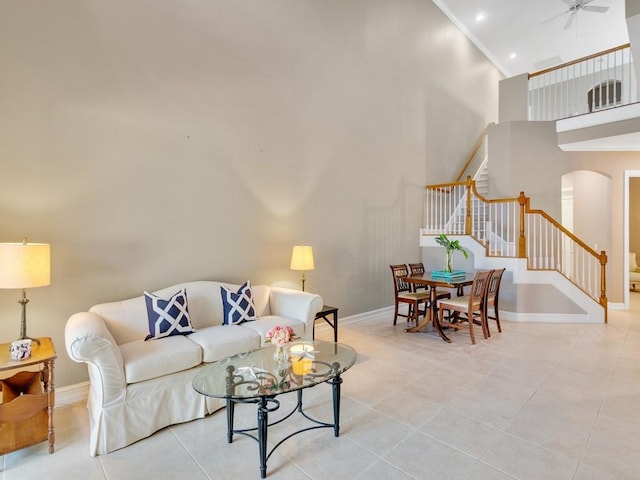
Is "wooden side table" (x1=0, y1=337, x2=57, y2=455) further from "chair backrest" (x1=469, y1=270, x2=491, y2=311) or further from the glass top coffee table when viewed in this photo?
"chair backrest" (x1=469, y1=270, x2=491, y2=311)

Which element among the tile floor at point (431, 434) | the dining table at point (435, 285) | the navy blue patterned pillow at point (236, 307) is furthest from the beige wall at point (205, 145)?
the tile floor at point (431, 434)

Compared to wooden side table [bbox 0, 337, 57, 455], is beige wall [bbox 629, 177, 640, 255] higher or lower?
higher

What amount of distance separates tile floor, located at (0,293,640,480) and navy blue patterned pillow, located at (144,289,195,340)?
78 centimetres

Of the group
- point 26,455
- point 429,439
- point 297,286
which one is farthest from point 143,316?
point 429,439

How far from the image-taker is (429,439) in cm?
243

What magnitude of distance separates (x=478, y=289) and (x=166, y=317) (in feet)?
12.3

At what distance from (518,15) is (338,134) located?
5819 millimetres

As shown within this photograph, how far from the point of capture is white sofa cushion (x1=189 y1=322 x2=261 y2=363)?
293cm

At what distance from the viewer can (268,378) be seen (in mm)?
2271

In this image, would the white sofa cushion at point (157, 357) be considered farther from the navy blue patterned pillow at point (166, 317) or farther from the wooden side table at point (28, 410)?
the wooden side table at point (28, 410)

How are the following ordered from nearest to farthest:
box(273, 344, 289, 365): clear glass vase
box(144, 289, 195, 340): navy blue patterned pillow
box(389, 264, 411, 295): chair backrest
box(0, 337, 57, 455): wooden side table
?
box(0, 337, 57, 455): wooden side table
box(273, 344, 289, 365): clear glass vase
box(144, 289, 195, 340): navy blue patterned pillow
box(389, 264, 411, 295): chair backrest

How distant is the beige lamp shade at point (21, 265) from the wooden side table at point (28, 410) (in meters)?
0.47

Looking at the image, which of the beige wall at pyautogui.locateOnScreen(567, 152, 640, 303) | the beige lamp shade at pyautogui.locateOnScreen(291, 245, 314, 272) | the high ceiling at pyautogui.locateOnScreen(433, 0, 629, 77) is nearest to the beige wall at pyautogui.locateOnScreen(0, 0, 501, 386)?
the beige lamp shade at pyautogui.locateOnScreen(291, 245, 314, 272)

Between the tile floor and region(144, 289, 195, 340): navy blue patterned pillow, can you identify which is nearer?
the tile floor
